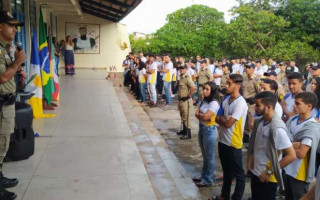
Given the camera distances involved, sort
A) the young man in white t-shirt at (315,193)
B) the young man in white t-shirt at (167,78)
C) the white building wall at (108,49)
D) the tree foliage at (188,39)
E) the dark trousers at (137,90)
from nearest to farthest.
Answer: the young man in white t-shirt at (315,193) → the young man in white t-shirt at (167,78) → the dark trousers at (137,90) → the white building wall at (108,49) → the tree foliage at (188,39)

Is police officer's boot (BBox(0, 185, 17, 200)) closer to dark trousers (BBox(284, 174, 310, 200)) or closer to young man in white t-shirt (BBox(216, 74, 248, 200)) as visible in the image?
young man in white t-shirt (BBox(216, 74, 248, 200))

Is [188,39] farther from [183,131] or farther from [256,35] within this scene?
[183,131]

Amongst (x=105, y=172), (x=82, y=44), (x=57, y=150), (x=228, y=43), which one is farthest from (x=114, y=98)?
(x=228, y=43)

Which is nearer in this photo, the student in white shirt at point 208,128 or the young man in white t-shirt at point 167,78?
the student in white shirt at point 208,128

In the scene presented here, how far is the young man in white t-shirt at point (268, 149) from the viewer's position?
10.5 feet

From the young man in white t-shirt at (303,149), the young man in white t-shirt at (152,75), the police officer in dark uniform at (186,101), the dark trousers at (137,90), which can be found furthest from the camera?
the dark trousers at (137,90)

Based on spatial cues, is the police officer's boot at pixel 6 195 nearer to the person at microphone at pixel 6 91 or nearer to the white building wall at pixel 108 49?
the person at microphone at pixel 6 91

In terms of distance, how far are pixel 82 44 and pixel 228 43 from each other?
354 inches

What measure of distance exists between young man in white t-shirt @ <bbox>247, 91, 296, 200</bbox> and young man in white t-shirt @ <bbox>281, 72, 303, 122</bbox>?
1.59 metres

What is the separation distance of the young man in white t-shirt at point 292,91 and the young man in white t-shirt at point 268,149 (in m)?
1.59

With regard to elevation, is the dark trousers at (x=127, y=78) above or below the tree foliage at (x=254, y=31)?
below

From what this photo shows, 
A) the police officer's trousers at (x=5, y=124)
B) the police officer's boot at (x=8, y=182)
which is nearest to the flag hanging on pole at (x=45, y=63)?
the police officer's boot at (x=8, y=182)

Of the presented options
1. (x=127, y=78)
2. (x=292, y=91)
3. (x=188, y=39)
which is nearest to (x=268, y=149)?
(x=292, y=91)

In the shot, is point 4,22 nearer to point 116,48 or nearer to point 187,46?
point 116,48
